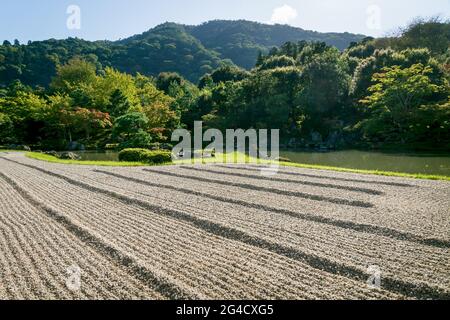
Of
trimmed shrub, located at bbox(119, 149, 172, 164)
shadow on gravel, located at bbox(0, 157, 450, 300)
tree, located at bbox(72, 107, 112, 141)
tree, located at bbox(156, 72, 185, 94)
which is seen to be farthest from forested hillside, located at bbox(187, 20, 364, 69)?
shadow on gravel, located at bbox(0, 157, 450, 300)

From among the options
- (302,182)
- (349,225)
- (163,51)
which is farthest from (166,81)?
(349,225)

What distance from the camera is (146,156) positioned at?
21719 mm

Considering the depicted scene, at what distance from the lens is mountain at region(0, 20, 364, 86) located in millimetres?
72562

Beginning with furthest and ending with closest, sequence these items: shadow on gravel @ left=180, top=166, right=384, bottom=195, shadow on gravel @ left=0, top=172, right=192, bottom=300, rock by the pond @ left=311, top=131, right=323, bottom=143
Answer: rock by the pond @ left=311, top=131, right=323, bottom=143 → shadow on gravel @ left=180, top=166, right=384, bottom=195 → shadow on gravel @ left=0, top=172, right=192, bottom=300

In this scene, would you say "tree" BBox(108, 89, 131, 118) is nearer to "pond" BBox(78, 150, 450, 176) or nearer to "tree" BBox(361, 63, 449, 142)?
"pond" BBox(78, 150, 450, 176)

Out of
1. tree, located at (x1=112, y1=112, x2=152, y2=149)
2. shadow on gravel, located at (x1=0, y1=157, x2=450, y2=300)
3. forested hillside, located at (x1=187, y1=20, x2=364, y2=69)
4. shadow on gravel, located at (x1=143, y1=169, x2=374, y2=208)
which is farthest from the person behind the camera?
forested hillside, located at (x1=187, y1=20, x2=364, y2=69)

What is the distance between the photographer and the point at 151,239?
7.02 meters

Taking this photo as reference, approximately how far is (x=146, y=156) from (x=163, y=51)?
85073mm

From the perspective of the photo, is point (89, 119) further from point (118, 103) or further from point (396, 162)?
point (396, 162)

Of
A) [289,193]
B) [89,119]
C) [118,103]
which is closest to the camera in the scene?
[289,193]

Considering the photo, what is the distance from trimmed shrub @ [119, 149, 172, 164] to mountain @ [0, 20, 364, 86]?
55709 mm

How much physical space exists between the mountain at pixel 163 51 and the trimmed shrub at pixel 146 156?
5571cm
